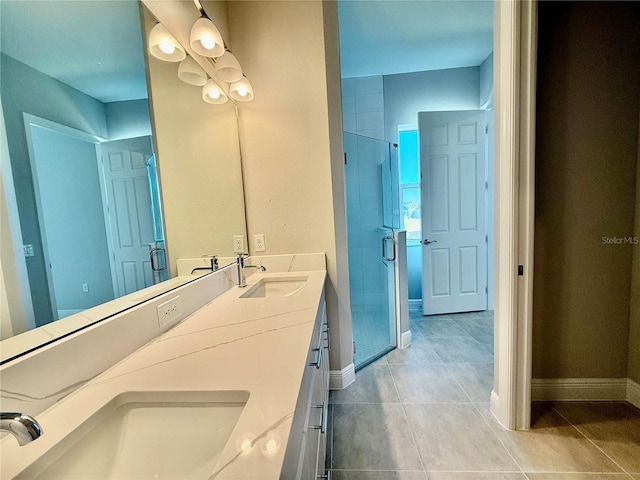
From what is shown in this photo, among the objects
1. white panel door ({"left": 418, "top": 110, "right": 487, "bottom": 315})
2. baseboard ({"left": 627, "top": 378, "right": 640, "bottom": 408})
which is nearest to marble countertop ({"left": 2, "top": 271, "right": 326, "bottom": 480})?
baseboard ({"left": 627, "top": 378, "right": 640, "bottom": 408})

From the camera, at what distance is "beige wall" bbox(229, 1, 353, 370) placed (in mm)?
1800

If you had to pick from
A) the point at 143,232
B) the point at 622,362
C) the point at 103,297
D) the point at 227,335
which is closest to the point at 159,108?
the point at 143,232

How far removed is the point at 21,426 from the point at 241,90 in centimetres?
183

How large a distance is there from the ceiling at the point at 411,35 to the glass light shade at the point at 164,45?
162 cm

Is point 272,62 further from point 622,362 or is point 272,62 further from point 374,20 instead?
point 622,362

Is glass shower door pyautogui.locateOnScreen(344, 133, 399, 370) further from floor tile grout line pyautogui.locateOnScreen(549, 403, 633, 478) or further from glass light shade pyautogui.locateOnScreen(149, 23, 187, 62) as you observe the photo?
glass light shade pyautogui.locateOnScreen(149, 23, 187, 62)

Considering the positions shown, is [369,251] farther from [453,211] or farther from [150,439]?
[150,439]

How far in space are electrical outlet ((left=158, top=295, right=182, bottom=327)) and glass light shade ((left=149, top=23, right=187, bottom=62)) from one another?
103 centimetres

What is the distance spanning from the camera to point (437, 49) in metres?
2.81

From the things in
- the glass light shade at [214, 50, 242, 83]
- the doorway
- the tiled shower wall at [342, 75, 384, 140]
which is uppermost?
the tiled shower wall at [342, 75, 384, 140]

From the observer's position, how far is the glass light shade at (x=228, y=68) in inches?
60.6

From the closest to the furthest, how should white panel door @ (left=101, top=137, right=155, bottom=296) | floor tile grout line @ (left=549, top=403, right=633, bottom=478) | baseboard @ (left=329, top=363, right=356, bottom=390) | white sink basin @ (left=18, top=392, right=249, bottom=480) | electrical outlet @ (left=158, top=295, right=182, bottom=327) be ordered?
white sink basin @ (left=18, top=392, right=249, bottom=480) < white panel door @ (left=101, top=137, right=155, bottom=296) < electrical outlet @ (left=158, top=295, right=182, bottom=327) < floor tile grout line @ (left=549, top=403, right=633, bottom=478) < baseboard @ (left=329, top=363, right=356, bottom=390)

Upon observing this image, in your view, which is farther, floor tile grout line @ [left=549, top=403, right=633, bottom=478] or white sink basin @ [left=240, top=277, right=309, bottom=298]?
white sink basin @ [left=240, top=277, right=309, bottom=298]

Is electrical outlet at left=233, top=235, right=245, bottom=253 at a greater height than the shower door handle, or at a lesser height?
greater
